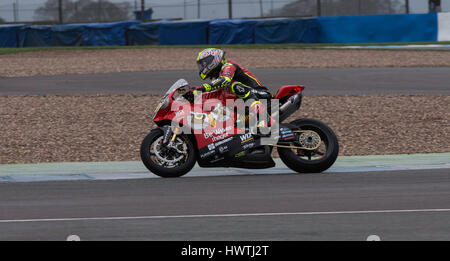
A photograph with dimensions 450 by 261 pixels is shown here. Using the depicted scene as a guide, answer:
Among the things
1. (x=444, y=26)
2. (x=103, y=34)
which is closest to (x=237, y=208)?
(x=444, y=26)

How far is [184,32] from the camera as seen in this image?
40062mm

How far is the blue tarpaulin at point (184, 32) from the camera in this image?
39.8 meters

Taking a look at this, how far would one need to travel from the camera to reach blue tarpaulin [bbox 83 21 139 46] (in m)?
40.7

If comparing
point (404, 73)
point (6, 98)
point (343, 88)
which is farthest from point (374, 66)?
point (6, 98)

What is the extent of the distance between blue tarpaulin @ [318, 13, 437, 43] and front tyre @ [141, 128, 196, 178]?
90.6ft

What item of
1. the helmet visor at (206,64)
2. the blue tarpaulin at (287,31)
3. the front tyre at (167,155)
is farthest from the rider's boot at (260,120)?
the blue tarpaulin at (287,31)

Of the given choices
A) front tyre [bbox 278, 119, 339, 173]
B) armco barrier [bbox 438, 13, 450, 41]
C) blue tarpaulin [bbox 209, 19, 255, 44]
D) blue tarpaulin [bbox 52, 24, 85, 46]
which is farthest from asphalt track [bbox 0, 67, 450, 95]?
blue tarpaulin [bbox 52, 24, 85, 46]

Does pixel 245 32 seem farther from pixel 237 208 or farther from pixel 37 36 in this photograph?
pixel 237 208

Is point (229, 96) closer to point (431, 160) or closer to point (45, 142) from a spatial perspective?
point (431, 160)

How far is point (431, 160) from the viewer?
11852 millimetres

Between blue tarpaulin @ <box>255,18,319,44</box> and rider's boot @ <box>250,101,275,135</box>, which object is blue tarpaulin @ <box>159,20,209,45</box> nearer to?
blue tarpaulin @ <box>255,18,319,44</box>

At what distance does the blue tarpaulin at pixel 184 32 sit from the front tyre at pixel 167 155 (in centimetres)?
2956

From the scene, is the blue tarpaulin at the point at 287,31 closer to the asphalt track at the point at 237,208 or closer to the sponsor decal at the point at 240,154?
the asphalt track at the point at 237,208

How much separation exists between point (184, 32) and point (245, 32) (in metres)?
2.97
